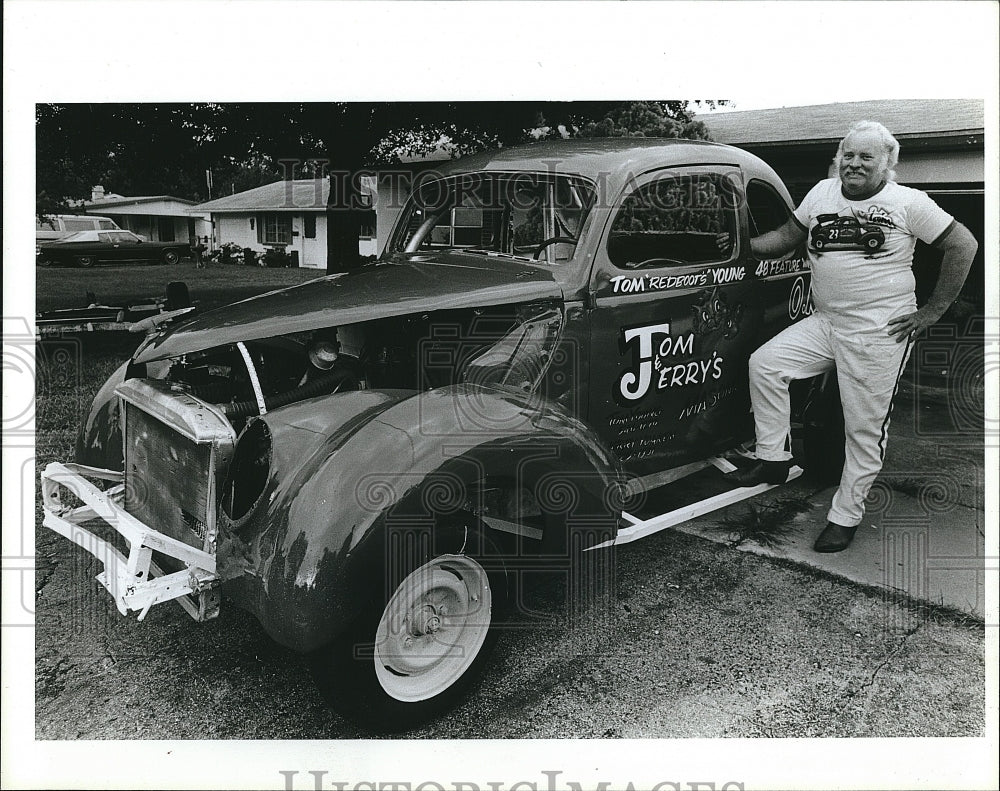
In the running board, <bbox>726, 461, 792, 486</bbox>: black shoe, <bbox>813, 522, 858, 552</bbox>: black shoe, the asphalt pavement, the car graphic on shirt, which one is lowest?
the asphalt pavement

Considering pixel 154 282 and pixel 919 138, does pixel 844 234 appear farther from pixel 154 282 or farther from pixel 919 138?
pixel 154 282

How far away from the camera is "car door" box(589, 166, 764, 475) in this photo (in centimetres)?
352

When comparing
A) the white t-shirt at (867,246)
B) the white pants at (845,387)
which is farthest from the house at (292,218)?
the white t-shirt at (867,246)

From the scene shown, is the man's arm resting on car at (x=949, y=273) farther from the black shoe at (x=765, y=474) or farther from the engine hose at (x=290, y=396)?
the engine hose at (x=290, y=396)

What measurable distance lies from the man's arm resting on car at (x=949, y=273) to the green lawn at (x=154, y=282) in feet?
9.85

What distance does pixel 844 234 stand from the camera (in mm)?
3701

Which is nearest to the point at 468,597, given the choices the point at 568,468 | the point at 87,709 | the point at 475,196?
the point at 568,468

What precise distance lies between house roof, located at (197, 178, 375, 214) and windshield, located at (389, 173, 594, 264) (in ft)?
3.04

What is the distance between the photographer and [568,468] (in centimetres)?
287

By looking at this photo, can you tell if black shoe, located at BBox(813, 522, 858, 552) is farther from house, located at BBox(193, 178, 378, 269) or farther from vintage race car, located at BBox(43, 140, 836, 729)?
house, located at BBox(193, 178, 378, 269)

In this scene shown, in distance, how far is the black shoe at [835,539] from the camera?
13.1 ft

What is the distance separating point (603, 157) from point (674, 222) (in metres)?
0.58

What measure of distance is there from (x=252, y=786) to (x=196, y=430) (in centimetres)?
124

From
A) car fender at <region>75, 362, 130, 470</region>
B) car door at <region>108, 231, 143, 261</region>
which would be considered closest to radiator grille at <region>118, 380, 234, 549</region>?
car fender at <region>75, 362, 130, 470</region>
